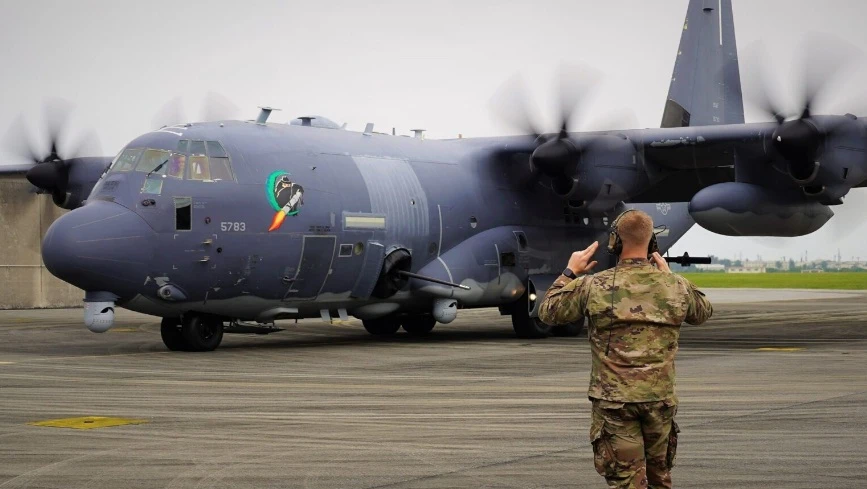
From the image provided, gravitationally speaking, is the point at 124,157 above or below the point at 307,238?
above

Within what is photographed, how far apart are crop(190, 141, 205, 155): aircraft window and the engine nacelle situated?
960cm

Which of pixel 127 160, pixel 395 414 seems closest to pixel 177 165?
pixel 127 160

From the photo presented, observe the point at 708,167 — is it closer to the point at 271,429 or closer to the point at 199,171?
the point at 199,171

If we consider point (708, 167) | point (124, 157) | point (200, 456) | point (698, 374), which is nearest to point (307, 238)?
point (124, 157)

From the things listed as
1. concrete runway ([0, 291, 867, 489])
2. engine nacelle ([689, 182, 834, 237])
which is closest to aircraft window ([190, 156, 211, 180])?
concrete runway ([0, 291, 867, 489])

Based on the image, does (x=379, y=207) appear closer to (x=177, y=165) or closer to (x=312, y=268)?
(x=312, y=268)

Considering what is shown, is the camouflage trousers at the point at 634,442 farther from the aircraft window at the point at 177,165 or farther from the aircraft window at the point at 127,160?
the aircraft window at the point at 127,160

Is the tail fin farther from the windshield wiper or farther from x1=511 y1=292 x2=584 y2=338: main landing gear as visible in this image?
the windshield wiper

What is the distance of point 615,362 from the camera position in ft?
20.3

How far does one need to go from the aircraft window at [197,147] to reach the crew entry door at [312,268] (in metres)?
2.39

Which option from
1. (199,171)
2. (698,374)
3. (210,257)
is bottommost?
(698,374)

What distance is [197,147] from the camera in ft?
65.3

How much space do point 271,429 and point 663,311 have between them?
229 inches

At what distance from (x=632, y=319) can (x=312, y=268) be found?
1508cm
